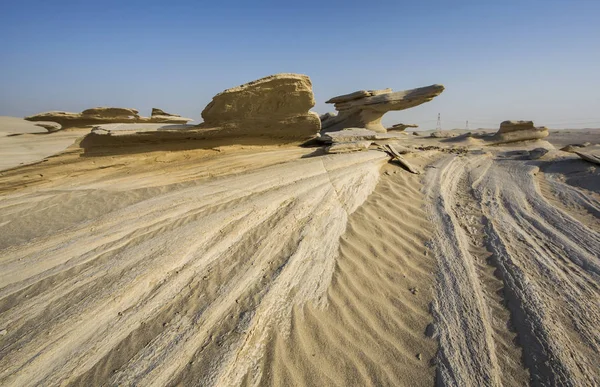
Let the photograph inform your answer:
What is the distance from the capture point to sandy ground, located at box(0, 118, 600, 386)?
1668mm

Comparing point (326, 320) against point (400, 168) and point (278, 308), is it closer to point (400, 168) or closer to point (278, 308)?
point (278, 308)

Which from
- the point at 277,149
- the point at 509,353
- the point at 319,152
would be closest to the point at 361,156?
the point at 319,152

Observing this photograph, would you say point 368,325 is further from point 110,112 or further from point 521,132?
point 521,132

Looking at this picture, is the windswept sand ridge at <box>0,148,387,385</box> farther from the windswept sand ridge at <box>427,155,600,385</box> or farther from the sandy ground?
the windswept sand ridge at <box>427,155,600,385</box>

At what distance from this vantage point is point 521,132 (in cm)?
1280

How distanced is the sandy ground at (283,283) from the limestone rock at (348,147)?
1630 millimetres

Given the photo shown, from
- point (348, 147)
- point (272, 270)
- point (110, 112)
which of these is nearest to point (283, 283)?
point (272, 270)

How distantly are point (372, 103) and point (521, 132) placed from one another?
8.05 metres

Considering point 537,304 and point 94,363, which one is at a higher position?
point 94,363

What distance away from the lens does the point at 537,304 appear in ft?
7.30

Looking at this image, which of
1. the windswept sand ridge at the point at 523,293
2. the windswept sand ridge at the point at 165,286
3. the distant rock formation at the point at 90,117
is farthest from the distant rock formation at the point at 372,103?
the windswept sand ridge at the point at 165,286

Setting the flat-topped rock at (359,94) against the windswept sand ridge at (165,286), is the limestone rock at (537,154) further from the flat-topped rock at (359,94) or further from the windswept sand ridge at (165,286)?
the windswept sand ridge at (165,286)

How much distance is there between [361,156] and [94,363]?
5.15 meters

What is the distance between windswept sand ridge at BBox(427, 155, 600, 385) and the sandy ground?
14mm
